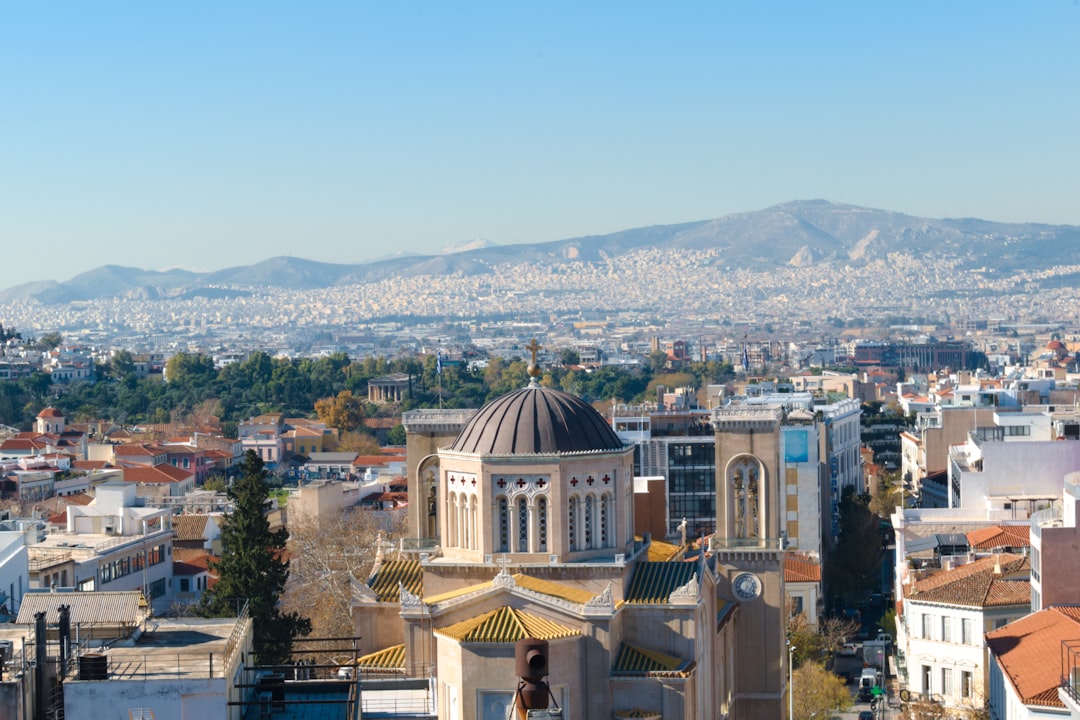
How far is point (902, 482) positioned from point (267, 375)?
5801 cm

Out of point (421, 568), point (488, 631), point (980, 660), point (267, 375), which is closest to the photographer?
point (488, 631)

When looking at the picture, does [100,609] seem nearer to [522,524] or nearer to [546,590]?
[546,590]

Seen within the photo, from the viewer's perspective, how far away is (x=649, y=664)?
84.9 feet

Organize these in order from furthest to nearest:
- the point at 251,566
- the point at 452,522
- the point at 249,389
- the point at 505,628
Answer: the point at 249,389 → the point at 251,566 → the point at 452,522 → the point at 505,628

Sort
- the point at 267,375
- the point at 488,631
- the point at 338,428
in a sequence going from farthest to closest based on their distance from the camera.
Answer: the point at 267,375 → the point at 338,428 → the point at 488,631

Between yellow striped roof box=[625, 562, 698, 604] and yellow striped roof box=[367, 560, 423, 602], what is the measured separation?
3.24 meters

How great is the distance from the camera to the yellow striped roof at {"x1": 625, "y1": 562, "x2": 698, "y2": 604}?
1048 inches

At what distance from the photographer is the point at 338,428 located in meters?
107

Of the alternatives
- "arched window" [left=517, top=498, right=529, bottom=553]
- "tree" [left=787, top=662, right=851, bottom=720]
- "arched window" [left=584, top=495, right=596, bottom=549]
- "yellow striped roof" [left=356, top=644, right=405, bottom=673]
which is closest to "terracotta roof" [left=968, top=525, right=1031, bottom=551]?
"tree" [left=787, top=662, right=851, bottom=720]

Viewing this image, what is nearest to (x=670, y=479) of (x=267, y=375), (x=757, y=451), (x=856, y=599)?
(x=856, y=599)

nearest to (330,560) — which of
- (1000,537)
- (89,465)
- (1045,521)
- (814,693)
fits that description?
(814,693)

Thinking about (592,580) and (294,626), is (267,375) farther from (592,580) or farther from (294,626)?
(592,580)

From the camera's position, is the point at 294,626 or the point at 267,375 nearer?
the point at 294,626

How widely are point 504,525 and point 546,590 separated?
4.60 ft
